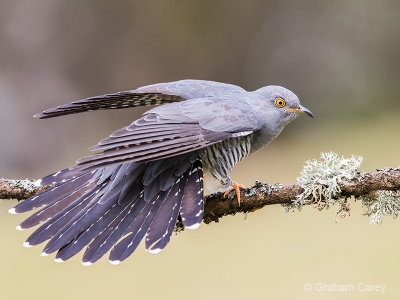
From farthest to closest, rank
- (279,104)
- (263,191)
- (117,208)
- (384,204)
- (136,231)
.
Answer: (279,104) < (117,208) < (136,231) < (263,191) < (384,204)

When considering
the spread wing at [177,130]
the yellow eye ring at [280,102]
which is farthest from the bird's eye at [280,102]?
the spread wing at [177,130]

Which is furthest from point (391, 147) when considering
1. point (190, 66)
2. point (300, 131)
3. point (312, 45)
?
point (190, 66)

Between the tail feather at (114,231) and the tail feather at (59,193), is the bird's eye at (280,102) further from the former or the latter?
the tail feather at (59,193)

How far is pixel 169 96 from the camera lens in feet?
13.3

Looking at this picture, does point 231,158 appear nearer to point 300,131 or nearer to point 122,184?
point 122,184

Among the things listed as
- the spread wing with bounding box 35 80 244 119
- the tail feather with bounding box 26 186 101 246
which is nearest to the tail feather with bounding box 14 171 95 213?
the tail feather with bounding box 26 186 101 246

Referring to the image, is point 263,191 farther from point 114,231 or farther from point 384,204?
point 114,231

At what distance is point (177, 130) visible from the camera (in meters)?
3.73

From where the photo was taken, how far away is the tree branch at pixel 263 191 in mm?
3379

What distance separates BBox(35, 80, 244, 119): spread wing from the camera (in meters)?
3.83

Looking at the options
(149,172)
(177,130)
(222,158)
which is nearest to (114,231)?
(149,172)

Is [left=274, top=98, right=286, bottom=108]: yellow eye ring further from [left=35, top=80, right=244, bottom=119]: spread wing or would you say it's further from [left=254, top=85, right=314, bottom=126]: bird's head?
[left=35, top=80, right=244, bottom=119]: spread wing

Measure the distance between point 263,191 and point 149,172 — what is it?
27.2 inches

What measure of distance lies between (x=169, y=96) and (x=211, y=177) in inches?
20.8
